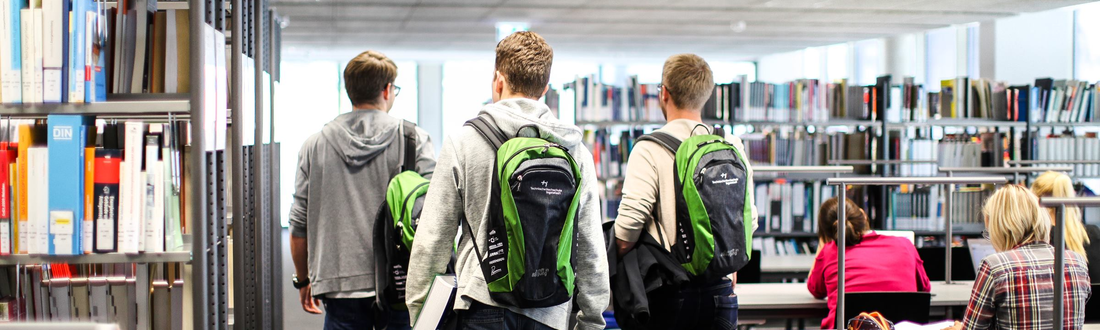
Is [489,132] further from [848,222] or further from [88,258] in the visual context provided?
[848,222]

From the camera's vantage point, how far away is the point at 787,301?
328 cm

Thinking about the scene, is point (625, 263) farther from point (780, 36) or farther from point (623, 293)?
point (780, 36)

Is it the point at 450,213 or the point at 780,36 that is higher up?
the point at 780,36

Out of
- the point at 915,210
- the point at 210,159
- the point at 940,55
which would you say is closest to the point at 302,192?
the point at 210,159

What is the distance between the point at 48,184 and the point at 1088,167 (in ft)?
24.1

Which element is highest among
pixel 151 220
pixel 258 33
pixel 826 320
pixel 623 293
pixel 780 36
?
pixel 780 36

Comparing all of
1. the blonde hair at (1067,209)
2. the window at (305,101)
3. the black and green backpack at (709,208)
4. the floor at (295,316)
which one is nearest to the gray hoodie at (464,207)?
the black and green backpack at (709,208)

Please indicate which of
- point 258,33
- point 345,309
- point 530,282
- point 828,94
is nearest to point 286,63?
point 828,94

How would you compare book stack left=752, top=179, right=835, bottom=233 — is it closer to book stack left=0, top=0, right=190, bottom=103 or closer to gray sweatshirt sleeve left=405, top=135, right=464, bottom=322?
gray sweatshirt sleeve left=405, top=135, right=464, bottom=322

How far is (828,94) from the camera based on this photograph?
6.09 m

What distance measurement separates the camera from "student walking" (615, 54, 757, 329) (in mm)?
2178

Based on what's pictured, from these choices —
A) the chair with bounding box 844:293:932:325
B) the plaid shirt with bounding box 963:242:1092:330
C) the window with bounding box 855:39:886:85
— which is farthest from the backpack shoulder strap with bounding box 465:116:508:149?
the window with bounding box 855:39:886:85

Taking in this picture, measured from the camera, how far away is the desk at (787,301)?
3.21m

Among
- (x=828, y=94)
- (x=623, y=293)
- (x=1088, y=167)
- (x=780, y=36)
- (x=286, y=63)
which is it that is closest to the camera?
(x=623, y=293)
